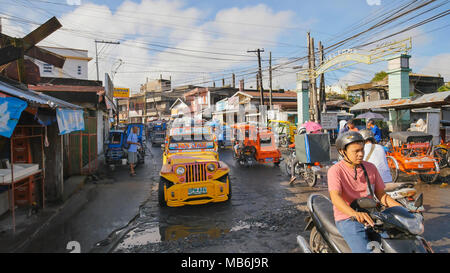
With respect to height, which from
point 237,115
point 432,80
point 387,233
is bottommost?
point 387,233

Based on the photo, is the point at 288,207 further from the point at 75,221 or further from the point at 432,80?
the point at 432,80

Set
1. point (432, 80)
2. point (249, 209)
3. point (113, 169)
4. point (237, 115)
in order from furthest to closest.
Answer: point (237, 115), point (432, 80), point (113, 169), point (249, 209)

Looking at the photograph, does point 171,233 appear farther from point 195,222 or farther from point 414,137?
point 414,137

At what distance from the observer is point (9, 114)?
13.6 ft

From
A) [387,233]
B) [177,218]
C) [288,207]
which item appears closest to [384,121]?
[288,207]

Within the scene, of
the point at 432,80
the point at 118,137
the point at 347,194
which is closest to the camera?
the point at 347,194

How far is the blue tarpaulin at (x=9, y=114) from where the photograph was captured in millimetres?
3996

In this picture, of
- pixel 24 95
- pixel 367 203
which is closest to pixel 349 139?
pixel 367 203

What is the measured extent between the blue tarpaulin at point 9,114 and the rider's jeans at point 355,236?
4452 mm

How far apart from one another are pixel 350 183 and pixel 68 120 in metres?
6.54

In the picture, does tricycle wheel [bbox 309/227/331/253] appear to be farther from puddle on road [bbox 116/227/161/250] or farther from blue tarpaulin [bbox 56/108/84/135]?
blue tarpaulin [bbox 56/108/84/135]
